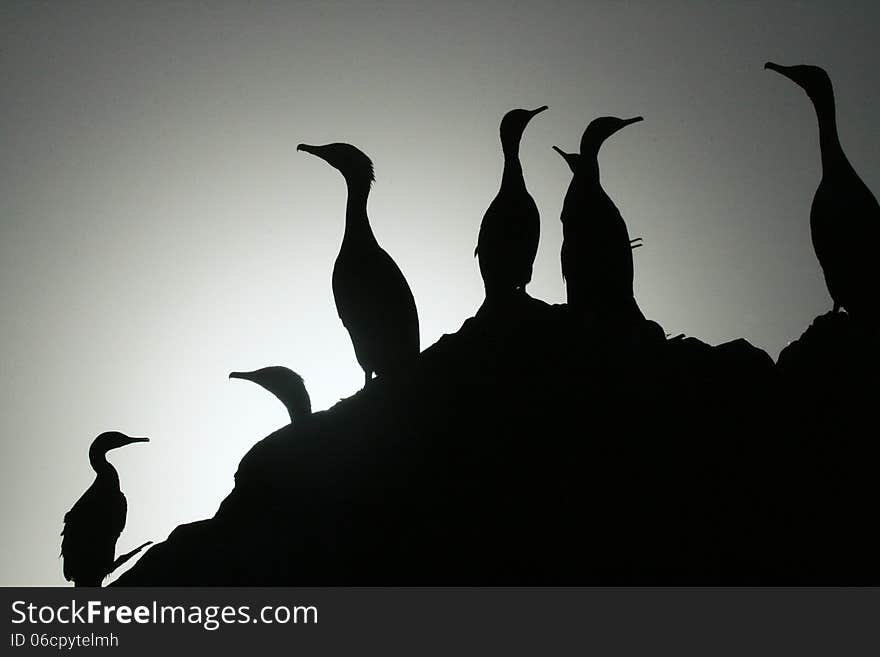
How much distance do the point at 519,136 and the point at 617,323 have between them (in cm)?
378

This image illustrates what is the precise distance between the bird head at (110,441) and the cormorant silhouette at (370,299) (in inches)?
224

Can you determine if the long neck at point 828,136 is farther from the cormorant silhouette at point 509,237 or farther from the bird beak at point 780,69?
the cormorant silhouette at point 509,237

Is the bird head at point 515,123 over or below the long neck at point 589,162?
over

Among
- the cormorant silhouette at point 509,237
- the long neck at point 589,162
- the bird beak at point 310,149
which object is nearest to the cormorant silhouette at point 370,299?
the bird beak at point 310,149

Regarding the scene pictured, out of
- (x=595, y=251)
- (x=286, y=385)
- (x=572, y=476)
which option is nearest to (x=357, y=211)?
(x=286, y=385)

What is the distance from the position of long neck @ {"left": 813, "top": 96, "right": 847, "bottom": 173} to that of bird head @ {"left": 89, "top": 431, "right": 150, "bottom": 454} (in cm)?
997

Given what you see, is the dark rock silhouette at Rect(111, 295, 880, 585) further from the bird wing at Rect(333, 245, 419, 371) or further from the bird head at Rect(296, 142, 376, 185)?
the bird head at Rect(296, 142, 376, 185)

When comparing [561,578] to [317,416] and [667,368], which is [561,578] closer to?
[667,368]

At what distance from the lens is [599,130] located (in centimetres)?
913

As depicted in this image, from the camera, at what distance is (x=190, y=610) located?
5.32 metres

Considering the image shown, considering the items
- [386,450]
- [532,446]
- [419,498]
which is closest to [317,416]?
[386,450]

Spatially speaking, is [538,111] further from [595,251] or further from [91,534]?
[91,534]

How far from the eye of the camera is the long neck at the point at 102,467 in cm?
1220

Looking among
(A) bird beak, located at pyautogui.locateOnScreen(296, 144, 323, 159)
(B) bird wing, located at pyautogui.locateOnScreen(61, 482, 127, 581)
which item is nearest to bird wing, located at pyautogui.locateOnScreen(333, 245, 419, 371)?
(A) bird beak, located at pyautogui.locateOnScreen(296, 144, 323, 159)
